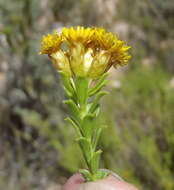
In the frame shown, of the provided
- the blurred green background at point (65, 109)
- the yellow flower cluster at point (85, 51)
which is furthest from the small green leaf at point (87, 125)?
the blurred green background at point (65, 109)

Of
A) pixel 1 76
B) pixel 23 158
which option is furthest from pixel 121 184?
pixel 1 76

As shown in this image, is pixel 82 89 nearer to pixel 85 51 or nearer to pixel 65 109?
pixel 85 51

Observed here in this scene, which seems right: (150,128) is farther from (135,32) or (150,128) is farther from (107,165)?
(135,32)

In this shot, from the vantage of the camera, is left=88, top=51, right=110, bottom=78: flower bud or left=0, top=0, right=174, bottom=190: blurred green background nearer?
left=88, top=51, right=110, bottom=78: flower bud

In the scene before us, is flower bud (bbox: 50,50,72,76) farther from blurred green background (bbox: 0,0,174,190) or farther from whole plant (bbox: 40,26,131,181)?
blurred green background (bbox: 0,0,174,190)

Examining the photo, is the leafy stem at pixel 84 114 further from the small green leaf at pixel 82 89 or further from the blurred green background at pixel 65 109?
the blurred green background at pixel 65 109

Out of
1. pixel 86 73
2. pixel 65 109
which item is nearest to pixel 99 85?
pixel 86 73

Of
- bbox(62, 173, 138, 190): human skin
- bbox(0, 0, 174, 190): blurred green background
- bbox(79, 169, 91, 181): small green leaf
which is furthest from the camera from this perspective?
bbox(0, 0, 174, 190): blurred green background

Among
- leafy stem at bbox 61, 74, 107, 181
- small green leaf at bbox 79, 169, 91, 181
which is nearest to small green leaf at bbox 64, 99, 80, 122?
leafy stem at bbox 61, 74, 107, 181
